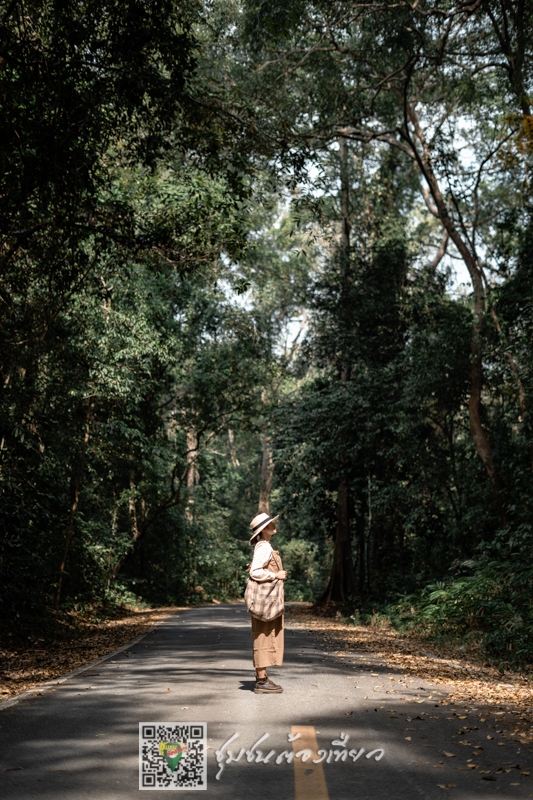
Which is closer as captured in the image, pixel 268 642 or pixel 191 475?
pixel 268 642

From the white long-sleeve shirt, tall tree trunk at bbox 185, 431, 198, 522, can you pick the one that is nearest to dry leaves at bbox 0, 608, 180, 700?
the white long-sleeve shirt

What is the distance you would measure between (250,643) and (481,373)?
10197 mm

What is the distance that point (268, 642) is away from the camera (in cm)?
870

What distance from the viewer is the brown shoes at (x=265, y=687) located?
8.38m

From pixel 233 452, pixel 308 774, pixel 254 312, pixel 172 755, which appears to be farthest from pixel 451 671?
pixel 233 452

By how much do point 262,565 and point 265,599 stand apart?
37 centimetres

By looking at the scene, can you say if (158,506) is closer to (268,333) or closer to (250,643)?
(268,333)

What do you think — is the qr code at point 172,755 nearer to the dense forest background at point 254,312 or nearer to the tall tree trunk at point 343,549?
the dense forest background at point 254,312

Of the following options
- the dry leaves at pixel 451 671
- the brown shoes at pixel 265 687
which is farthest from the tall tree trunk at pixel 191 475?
the brown shoes at pixel 265 687

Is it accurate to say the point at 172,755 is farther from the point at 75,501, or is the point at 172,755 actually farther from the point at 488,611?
the point at 75,501

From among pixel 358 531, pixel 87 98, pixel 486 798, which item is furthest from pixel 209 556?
pixel 486 798

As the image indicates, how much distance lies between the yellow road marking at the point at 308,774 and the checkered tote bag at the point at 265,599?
2289 millimetres

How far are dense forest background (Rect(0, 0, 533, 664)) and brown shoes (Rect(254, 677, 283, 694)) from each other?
4.97 metres

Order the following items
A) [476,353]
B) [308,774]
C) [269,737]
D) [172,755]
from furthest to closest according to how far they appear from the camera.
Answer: [476,353] → [269,737] → [172,755] → [308,774]
